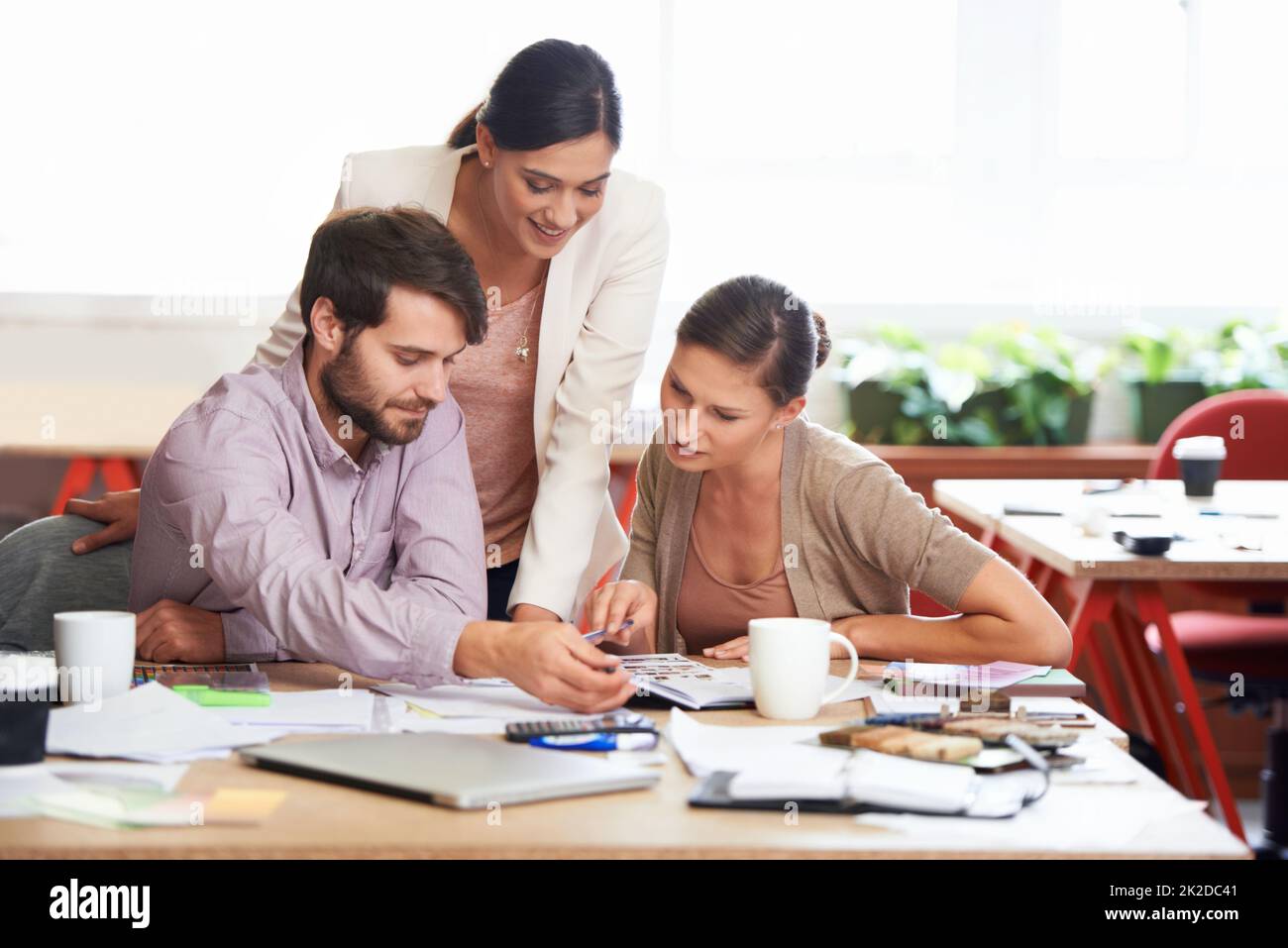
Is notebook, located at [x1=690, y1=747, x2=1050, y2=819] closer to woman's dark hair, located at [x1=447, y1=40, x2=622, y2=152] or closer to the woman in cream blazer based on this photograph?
the woman in cream blazer

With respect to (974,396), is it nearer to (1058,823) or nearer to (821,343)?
(821,343)

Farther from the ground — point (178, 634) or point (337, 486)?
point (337, 486)

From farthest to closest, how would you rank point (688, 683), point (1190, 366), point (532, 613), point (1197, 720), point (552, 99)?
point (1190, 366) → point (1197, 720) → point (532, 613) → point (552, 99) → point (688, 683)

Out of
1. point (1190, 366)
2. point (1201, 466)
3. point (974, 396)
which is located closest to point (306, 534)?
point (1201, 466)

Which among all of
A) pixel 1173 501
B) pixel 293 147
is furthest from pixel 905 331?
pixel 293 147

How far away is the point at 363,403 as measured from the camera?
6.23ft

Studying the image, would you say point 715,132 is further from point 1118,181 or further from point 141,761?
point 141,761

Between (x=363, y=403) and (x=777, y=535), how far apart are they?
2.21 ft


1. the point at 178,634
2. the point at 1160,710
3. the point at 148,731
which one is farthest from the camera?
the point at 1160,710

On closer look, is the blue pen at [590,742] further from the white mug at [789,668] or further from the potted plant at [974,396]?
the potted plant at [974,396]

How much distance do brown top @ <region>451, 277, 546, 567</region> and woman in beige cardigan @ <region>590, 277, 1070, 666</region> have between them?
206 mm

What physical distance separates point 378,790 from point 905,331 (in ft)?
12.5

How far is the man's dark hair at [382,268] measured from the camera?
1894 millimetres

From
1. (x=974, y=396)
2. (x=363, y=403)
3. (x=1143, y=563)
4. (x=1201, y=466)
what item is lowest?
(x=1143, y=563)
